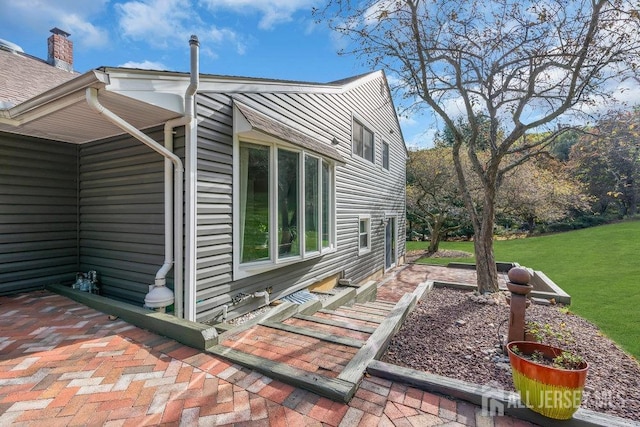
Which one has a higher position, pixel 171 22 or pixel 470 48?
pixel 171 22

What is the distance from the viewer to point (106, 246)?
14.0 feet

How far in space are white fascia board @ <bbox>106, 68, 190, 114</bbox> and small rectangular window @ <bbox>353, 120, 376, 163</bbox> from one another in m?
5.75

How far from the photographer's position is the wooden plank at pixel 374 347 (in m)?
2.33

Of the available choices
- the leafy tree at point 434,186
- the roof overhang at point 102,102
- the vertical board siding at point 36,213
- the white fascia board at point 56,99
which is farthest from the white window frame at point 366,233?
the leafy tree at point 434,186

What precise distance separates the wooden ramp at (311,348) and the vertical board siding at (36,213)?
3459 millimetres

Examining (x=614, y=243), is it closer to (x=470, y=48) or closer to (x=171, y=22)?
(x=470, y=48)

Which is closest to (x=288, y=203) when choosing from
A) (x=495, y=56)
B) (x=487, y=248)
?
(x=487, y=248)

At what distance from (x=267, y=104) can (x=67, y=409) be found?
4.28 m

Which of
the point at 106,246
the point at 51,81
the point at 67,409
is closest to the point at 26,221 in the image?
the point at 106,246

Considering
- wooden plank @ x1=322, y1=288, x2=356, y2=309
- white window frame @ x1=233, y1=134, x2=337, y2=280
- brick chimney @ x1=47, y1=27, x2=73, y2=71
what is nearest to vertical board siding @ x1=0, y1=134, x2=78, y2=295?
white window frame @ x1=233, y1=134, x2=337, y2=280

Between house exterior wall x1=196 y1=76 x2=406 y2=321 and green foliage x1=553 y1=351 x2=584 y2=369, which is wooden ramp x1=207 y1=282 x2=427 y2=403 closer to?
house exterior wall x1=196 y1=76 x2=406 y2=321

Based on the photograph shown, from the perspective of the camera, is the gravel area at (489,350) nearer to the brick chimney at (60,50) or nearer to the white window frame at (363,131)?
the white window frame at (363,131)

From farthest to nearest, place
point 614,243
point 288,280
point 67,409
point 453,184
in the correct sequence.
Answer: point 453,184 → point 614,243 → point 288,280 → point 67,409

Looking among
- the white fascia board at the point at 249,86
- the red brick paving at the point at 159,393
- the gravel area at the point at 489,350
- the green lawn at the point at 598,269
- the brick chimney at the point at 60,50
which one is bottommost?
the green lawn at the point at 598,269
